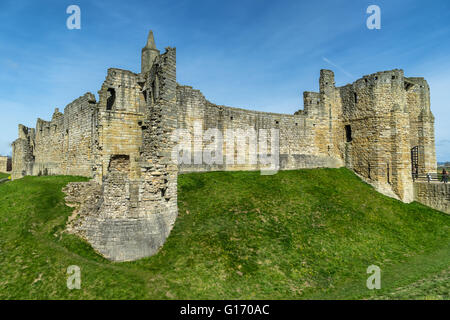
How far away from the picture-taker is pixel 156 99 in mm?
14438

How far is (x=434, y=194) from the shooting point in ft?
77.0

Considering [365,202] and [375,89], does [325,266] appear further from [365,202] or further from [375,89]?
[375,89]

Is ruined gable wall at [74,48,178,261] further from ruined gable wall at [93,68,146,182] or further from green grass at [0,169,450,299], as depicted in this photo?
green grass at [0,169,450,299]

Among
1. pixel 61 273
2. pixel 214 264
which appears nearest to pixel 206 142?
pixel 214 264

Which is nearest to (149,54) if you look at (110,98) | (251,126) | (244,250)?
(110,98)

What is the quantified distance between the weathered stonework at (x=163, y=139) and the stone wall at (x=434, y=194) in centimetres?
74

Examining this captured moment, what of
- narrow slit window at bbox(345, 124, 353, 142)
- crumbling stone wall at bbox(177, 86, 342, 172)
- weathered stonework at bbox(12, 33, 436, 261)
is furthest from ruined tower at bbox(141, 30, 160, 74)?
narrow slit window at bbox(345, 124, 353, 142)

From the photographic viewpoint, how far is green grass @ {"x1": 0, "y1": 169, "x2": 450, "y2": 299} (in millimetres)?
10727

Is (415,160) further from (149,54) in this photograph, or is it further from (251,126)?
(149,54)

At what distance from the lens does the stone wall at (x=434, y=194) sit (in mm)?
22594

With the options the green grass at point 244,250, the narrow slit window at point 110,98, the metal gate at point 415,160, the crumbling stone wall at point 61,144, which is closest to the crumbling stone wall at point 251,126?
the green grass at point 244,250

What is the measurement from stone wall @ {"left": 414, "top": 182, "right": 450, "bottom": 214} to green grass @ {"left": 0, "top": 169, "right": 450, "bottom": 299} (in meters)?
2.39
